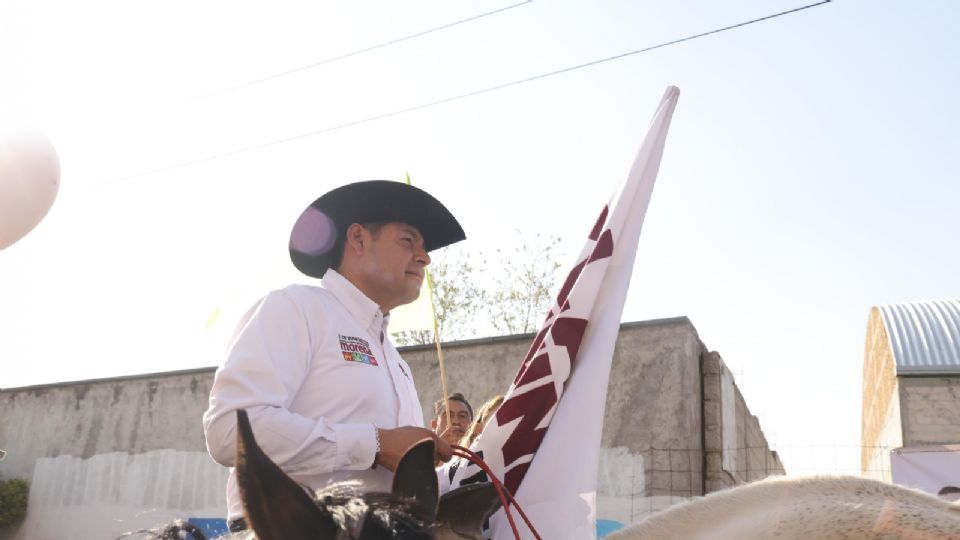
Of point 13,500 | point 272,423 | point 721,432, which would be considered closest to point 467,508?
point 272,423

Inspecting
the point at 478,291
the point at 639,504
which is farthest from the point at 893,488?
the point at 478,291

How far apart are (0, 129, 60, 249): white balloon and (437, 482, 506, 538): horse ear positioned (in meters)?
3.80

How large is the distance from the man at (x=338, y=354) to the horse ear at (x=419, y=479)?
10cm

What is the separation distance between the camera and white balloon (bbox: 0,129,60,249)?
4.34m

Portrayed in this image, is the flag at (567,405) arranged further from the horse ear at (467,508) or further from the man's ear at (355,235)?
the man's ear at (355,235)

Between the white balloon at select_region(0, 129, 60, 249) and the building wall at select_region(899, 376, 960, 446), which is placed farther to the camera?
the building wall at select_region(899, 376, 960, 446)

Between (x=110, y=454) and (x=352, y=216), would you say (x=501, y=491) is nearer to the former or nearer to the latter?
(x=352, y=216)

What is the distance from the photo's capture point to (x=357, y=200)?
249 cm

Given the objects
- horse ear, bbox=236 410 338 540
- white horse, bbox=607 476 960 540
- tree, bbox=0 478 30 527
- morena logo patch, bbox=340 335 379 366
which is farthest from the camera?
tree, bbox=0 478 30 527

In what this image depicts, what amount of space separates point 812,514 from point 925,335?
17.5 meters

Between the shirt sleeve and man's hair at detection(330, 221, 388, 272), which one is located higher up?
man's hair at detection(330, 221, 388, 272)

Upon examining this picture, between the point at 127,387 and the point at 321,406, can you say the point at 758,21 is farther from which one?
the point at 127,387

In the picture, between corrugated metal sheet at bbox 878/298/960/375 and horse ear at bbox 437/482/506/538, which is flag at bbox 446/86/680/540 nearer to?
horse ear at bbox 437/482/506/538

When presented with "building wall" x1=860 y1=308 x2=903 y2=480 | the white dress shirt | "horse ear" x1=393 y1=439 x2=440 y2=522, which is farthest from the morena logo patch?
"building wall" x1=860 y1=308 x2=903 y2=480
